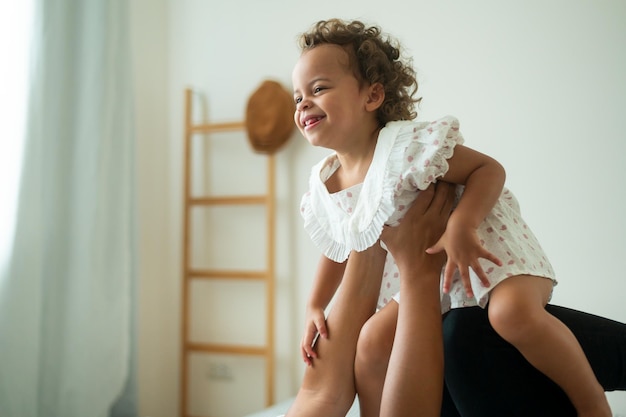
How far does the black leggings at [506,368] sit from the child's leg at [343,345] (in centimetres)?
17

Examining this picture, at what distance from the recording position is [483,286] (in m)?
1.03

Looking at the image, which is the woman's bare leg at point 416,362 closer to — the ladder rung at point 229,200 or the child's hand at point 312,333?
the child's hand at point 312,333

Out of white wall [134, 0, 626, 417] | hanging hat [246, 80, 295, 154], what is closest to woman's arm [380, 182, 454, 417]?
white wall [134, 0, 626, 417]

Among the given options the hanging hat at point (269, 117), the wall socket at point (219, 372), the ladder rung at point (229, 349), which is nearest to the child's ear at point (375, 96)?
the hanging hat at point (269, 117)

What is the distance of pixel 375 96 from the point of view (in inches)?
49.3

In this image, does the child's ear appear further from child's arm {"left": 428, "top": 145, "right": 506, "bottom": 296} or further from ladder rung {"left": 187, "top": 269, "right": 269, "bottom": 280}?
ladder rung {"left": 187, "top": 269, "right": 269, "bottom": 280}

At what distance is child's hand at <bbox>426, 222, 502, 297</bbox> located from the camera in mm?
935

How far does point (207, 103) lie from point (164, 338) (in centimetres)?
122

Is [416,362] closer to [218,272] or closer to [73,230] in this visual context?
[73,230]

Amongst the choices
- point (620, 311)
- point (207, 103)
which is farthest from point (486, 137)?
point (207, 103)

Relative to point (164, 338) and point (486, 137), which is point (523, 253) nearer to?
point (486, 137)

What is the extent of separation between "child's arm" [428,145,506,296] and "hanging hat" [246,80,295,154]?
1481 millimetres

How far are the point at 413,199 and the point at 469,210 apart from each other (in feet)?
0.55

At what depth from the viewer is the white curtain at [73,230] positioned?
1.95 m
